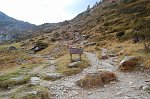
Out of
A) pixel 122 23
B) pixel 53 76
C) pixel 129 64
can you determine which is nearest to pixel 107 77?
pixel 129 64

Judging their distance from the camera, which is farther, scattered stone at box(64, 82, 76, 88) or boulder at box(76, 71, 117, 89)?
scattered stone at box(64, 82, 76, 88)

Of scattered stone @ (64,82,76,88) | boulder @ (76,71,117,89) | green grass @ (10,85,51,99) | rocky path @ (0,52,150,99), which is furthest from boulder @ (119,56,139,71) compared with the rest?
green grass @ (10,85,51,99)

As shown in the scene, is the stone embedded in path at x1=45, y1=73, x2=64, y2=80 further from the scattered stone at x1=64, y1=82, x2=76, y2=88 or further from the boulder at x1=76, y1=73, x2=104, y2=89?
the boulder at x1=76, y1=73, x2=104, y2=89

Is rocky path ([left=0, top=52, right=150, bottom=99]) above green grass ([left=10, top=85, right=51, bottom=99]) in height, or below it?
below

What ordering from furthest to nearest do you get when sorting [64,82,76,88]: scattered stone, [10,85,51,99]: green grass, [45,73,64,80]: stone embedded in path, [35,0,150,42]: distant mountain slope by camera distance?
1. [35,0,150,42]: distant mountain slope
2. [45,73,64,80]: stone embedded in path
3. [64,82,76,88]: scattered stone
4. [10,85,51,99]: green grass

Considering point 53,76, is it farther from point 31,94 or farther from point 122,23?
point 122,23

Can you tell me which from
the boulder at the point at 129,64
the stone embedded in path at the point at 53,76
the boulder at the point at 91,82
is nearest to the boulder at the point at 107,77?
the boulder at the point at 91,82

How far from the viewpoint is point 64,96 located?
1762cm

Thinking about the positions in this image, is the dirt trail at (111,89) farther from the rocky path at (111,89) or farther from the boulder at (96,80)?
the boulder at (96,80)

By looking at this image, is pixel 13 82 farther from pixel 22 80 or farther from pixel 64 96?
pixel 64 96

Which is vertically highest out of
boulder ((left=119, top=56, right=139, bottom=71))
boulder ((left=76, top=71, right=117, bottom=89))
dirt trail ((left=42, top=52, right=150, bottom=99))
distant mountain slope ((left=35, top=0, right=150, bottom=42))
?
distant mountain slope ((left=35, top=0, right=150, bottom=42))

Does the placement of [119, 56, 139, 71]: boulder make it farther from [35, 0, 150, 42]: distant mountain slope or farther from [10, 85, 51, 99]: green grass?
[35, 0, 150, 42]: distant mountain slope

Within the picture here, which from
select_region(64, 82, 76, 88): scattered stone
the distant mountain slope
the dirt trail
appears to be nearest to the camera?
the dirt trail

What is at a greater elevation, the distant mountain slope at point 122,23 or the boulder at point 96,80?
the distant mountain slope at point 122,23
